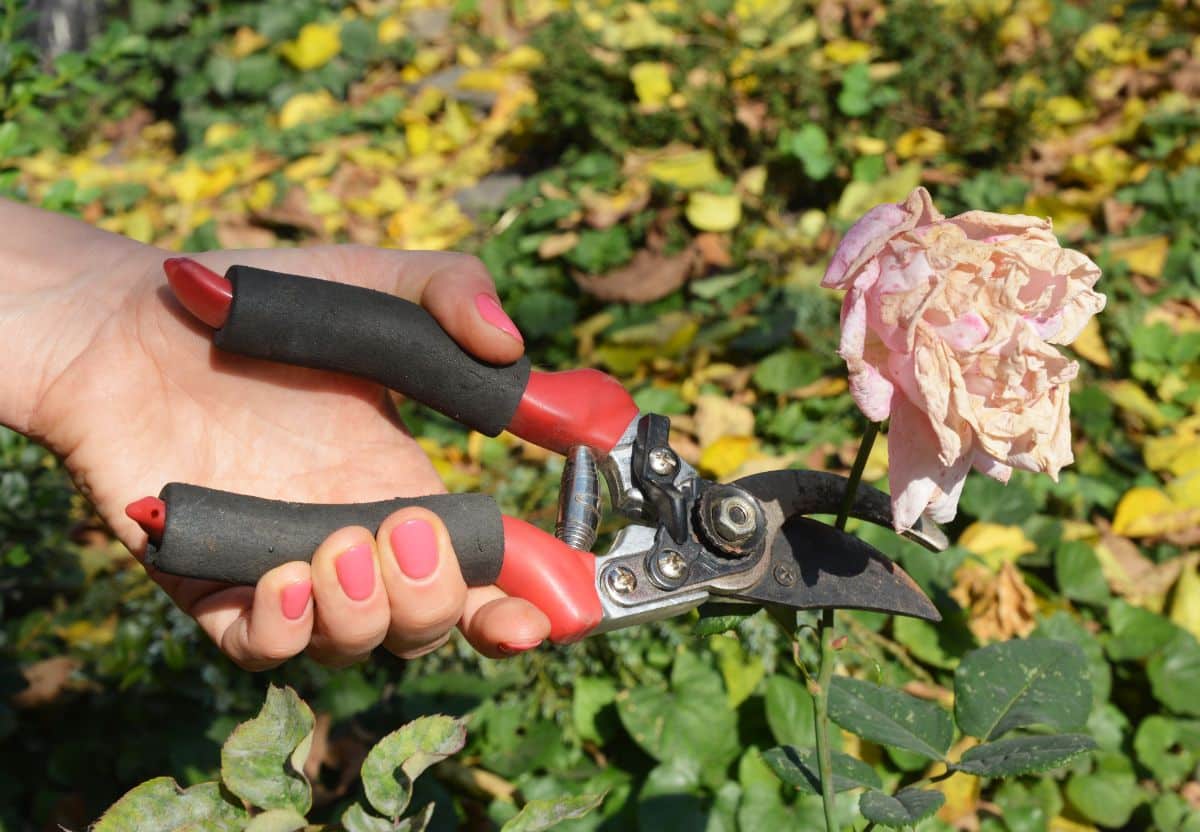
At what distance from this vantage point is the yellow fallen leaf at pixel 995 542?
8.38ft

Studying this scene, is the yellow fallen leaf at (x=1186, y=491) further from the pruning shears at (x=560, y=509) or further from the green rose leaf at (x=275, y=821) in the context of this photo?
the green rose leaf at (x=275, y=821)

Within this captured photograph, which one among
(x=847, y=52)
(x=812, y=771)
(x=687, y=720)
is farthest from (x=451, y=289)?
(x=847, y=52)

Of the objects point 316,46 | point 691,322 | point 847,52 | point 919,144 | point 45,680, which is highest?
point 847,52

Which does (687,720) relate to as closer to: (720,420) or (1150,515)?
(720,420)

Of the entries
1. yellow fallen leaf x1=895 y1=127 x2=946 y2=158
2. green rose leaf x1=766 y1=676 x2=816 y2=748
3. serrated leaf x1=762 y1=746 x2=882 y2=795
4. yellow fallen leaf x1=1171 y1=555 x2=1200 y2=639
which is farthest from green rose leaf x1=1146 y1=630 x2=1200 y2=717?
yellow fallen leaf x1=895 y1=127 x2=946 y2=158

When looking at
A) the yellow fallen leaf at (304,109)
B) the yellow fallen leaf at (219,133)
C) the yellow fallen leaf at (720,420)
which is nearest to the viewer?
the yellow fallen leaf at (720,420)

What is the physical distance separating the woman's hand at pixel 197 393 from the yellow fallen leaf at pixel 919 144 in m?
2.17

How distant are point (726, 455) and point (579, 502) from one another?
1094 millimetres

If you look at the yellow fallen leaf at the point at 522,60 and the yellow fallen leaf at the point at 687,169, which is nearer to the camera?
the yellow fallen leaf at the point at 687,169

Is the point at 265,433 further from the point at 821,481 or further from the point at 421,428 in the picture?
the point at 421,428

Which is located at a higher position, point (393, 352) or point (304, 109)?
point (393, 352)

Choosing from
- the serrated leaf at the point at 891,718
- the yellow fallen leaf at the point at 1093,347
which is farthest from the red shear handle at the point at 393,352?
the yellow fallen leaf at the point at 1093,347

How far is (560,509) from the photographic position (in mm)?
1795

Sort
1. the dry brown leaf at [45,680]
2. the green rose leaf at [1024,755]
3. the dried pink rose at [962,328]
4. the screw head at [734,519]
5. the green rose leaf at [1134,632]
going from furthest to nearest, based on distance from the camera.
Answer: the dry brown leaf at [45,680] → the green rose leaf at [1134,632] → the screw head at [734,519] → the green rose leaf at [1024,755] → the dried pink rose at [962,328]
